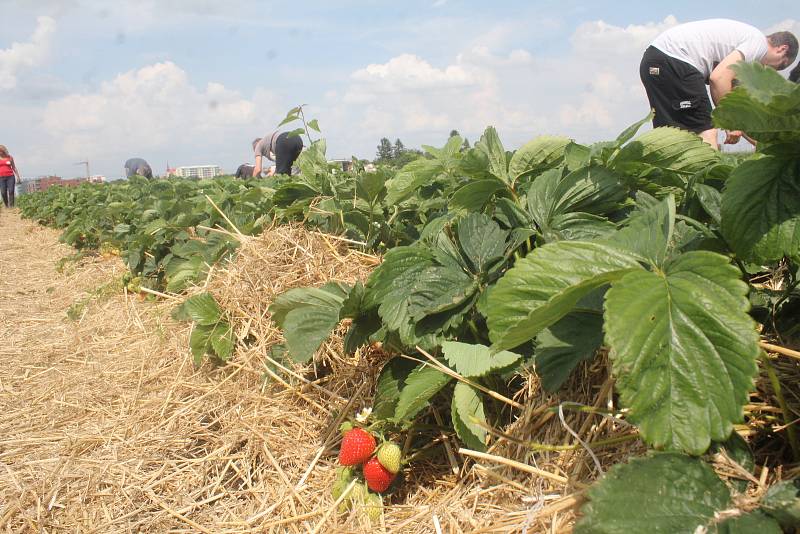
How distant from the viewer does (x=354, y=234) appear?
8.50ft

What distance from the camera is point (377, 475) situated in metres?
1.62

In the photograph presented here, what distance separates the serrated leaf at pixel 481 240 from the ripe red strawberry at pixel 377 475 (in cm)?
60

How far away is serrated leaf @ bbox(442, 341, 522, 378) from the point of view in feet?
4.35

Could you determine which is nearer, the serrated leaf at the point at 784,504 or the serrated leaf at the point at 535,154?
the serrated leaf at the point at 784,504

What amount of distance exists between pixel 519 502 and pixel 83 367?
304 centimetres

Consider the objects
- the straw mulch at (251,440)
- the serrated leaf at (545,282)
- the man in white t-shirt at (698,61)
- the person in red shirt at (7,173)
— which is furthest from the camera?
the person in red shirt at (7,173)

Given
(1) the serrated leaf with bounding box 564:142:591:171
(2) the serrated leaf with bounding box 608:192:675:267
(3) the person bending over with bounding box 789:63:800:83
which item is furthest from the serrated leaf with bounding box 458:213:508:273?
(3) the person bending over with bounding box 789:63:800:83

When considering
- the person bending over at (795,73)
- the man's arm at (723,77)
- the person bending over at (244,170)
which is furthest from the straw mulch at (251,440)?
the person bending over at (244,170)

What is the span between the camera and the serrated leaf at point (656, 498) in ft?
2.62

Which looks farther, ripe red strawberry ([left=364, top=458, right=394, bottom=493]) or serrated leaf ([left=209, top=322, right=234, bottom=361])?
serrated leaf ([left=209, top=322, right=234, bottom=361])

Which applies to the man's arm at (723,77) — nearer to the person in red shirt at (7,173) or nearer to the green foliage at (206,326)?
the green foliage at (206,326)

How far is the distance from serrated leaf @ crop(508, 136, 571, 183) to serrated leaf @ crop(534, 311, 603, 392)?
1.81 ft

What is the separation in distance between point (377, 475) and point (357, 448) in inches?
3.5

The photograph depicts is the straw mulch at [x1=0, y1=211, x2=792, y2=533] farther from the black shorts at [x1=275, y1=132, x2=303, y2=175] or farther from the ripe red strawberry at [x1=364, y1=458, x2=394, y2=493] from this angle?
the black shorts at [x1=275, y1=132, x2=303, y2=175]
